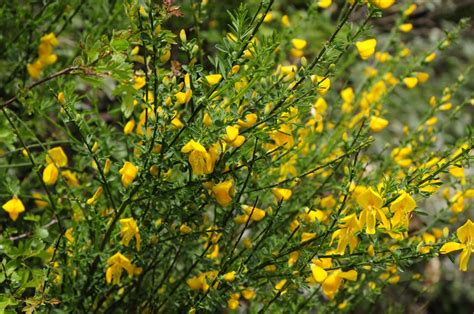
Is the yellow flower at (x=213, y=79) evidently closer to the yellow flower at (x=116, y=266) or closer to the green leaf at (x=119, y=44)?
the green leaf at (x=119, y=44)

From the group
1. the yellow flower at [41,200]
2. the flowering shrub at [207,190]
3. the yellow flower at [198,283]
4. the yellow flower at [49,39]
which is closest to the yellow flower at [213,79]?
the flowering shrub at [207,190]

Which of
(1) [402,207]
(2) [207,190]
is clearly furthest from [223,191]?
(1) [402,207]

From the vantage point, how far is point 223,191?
46.0 inches

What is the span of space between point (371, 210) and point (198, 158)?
296 mm

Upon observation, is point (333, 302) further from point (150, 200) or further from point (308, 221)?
point (150, 200)

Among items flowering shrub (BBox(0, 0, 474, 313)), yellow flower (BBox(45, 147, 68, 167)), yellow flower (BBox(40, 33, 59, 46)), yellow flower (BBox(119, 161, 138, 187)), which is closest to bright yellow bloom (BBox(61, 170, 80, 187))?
flowering shrub (BBox(0, 0, 474, 313))

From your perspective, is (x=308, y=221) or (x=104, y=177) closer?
(x=104, y=177)

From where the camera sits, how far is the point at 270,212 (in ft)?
4.25

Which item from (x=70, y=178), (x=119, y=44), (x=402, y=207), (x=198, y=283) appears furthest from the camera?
(x=70, y=178)

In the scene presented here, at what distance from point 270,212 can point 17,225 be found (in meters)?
0.74

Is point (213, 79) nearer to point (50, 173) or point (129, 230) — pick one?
point (129, 230)

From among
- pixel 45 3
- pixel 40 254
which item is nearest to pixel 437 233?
pixel 40 254

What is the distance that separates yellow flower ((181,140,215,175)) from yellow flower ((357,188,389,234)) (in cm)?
26

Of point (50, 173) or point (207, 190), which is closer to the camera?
point (207, 190)
